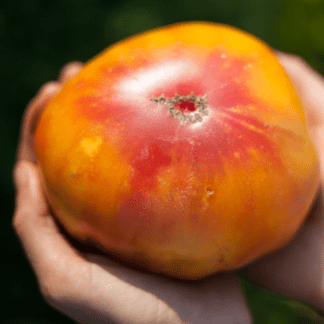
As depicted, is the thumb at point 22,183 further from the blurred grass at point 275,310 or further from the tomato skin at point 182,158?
the blurred grass at point 275,310

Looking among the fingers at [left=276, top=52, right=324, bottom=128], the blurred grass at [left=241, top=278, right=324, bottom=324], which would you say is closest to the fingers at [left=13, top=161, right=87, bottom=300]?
the fingers at [left=276, top=52, right=324, bottom=128]

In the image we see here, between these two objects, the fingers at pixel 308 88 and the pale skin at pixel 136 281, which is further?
the fingers at pixel 308 88

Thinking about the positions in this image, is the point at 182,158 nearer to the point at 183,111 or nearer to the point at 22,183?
the point at 183,111

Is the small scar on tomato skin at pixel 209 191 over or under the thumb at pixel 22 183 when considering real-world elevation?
over

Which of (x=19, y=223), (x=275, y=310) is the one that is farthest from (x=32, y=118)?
(x=275, y=310)

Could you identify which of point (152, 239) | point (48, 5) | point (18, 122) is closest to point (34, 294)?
point (18, 122)

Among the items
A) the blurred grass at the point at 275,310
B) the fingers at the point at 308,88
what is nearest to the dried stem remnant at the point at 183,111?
the fingers at the point at 308,88

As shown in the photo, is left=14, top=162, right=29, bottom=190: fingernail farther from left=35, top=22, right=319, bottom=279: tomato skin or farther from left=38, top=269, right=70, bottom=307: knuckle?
left=38, top=269, right=70, bottom=307: knuckle

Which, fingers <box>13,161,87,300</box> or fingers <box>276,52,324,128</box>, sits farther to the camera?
fingers <box>276,52,324,128</box>

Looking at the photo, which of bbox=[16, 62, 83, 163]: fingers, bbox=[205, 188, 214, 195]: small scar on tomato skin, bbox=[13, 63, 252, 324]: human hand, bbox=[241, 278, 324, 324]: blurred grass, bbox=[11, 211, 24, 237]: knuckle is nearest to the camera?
bbox=[205, 188, 214, 195]: small scar on tomato skin
